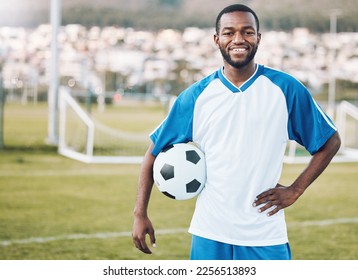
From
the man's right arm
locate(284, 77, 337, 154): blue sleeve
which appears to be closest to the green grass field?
the man's right arm

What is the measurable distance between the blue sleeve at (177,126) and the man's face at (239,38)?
0.26m

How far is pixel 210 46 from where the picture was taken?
1512 inches

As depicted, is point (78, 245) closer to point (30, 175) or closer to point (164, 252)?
point (164, 252)

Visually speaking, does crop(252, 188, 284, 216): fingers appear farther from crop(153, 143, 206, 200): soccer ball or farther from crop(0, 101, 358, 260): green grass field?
crop(0, 101, 358, 260): green grass field

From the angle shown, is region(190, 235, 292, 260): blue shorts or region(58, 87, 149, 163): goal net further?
region(58, 87, 149, 163): goal net

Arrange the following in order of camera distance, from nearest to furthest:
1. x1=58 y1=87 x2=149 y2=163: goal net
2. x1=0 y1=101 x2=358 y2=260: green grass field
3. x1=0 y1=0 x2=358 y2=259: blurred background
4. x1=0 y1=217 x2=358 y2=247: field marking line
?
1. x1=0 y1=101 x2=358 y2=260: green grass field
2. x1=0 y1=217 x2=358 y2=247: field marking line
3. x1=0 y1=0 x2=358 y2=259: blurred background
4. x1=58 y1=87 x2=149 y2=163: goal net

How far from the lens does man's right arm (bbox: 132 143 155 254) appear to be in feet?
9.68

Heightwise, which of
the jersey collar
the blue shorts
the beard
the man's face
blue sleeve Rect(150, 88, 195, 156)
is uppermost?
the man's face

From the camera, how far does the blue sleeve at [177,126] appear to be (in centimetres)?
298

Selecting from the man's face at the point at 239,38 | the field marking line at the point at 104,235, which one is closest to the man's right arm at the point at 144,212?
the man's face at the point at 239,38

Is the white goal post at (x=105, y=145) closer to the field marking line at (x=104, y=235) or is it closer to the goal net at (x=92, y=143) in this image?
the goal net at (x=92, y=143)
